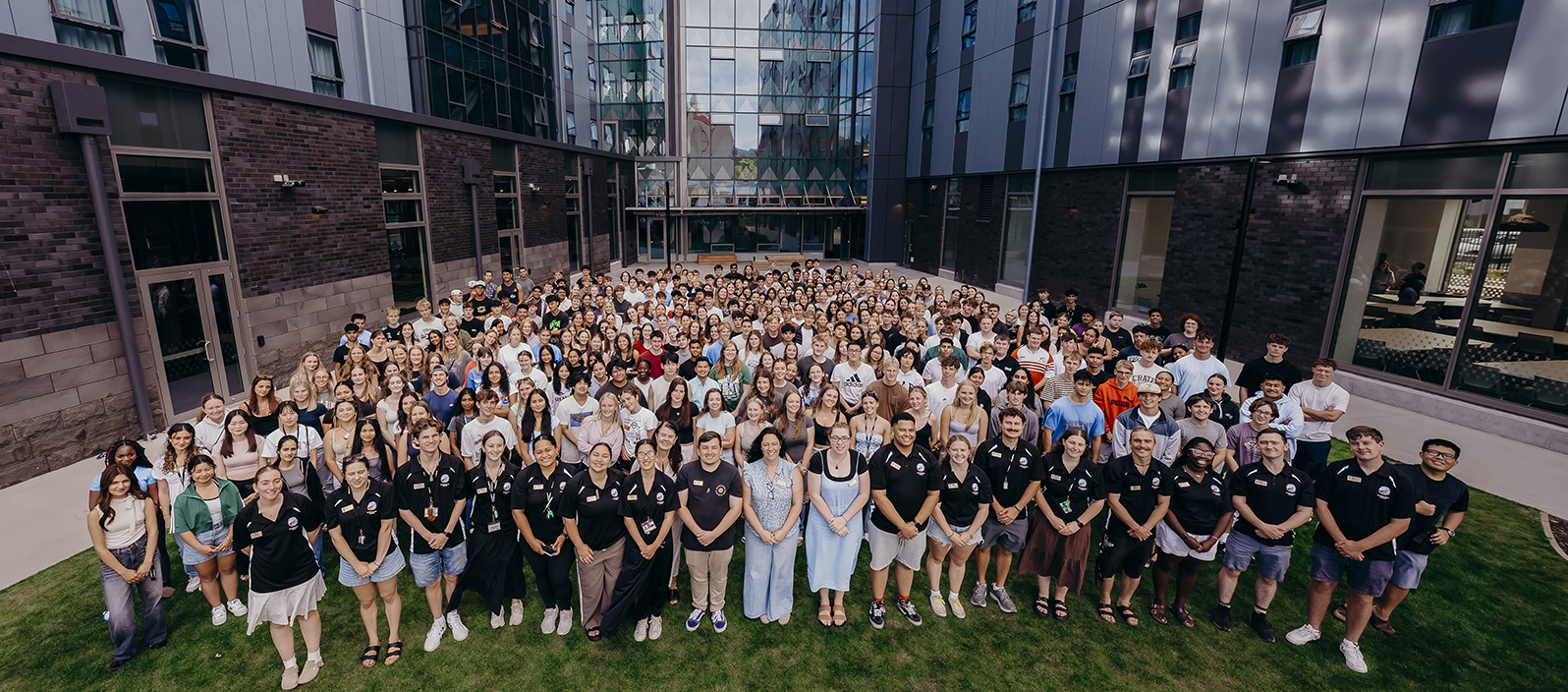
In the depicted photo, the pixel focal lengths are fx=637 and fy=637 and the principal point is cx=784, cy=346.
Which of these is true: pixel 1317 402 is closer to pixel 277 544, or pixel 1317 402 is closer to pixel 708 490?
pixel 708 490

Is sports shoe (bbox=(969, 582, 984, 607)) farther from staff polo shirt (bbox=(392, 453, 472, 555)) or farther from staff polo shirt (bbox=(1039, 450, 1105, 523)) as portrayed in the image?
staff polo shirt (bbox=(392, 453, 472, 555))

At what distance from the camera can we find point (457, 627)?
565 centimetres

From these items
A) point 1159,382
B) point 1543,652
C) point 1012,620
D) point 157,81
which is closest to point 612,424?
point 1012,620

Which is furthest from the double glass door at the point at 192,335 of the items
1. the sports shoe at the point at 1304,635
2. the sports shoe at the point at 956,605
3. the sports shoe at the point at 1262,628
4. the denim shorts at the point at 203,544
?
the sports shoe at the point at 1304,635

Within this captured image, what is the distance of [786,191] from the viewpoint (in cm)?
3606

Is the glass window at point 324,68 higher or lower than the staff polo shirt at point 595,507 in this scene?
higher

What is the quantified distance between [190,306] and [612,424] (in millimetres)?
8590

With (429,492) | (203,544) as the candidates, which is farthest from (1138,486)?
(203,544)

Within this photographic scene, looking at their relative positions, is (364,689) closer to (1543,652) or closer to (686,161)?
(1543,652)

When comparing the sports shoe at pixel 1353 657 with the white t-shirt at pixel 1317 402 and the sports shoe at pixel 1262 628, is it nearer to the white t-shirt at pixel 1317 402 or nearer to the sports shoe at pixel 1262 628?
the sports shoe at pixel 1262 628

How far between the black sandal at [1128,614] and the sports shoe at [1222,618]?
67 cm

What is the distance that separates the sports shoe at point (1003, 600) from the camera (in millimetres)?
6074

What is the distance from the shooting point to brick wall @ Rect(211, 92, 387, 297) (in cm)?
1068

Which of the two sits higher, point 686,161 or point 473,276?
point 686,161
